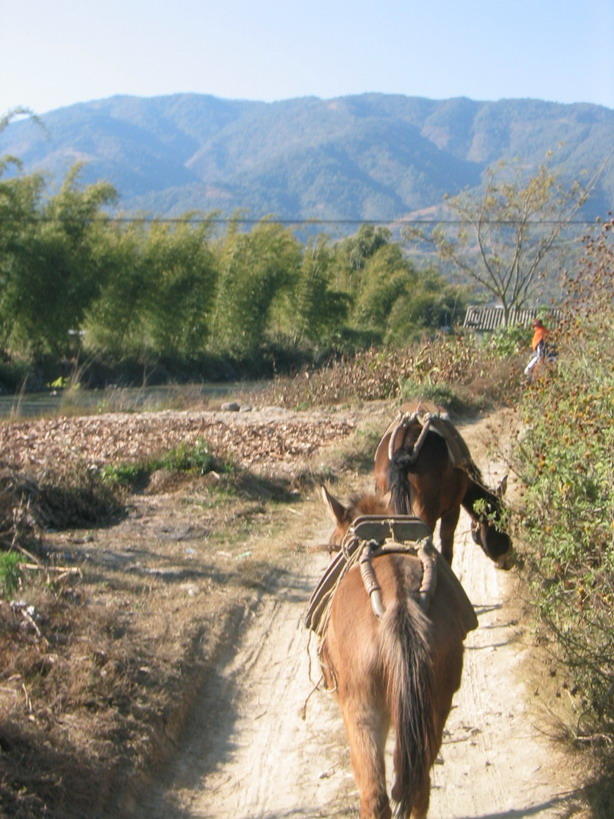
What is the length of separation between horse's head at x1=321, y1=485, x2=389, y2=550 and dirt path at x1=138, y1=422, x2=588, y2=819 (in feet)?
2.18

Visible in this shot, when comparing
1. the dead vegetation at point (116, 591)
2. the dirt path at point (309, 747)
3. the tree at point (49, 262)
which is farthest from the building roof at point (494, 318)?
the dirt path at point (309, 747)

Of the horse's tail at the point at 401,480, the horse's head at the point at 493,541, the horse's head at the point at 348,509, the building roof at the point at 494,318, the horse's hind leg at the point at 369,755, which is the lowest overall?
the building roof at the point at 494,318

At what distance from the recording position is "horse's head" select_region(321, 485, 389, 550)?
4340 millimetres

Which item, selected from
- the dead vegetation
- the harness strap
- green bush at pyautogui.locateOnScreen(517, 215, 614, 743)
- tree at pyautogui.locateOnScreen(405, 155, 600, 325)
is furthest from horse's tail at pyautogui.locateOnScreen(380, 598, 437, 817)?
tree at pyautogui.locateOnScreen(405, 155, 600, 325)

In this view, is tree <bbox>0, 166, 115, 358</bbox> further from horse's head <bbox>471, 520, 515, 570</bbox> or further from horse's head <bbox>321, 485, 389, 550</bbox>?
horse's head <bbox>321, 485, 389, 550</bbox>

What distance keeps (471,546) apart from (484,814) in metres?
4.67

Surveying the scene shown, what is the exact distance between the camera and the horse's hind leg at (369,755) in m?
3.13

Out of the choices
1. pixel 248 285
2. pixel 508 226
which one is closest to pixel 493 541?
pixel 508 226

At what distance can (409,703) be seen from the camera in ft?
10.2

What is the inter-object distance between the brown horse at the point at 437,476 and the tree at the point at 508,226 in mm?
22290

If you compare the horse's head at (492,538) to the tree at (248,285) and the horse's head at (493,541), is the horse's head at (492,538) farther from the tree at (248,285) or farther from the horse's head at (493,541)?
the tree at (248,285)

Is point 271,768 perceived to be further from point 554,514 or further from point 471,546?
point 471,546

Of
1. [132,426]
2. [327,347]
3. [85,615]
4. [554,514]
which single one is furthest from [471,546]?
[327,347]

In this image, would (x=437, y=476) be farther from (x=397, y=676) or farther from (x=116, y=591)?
(x=397, y=676)
